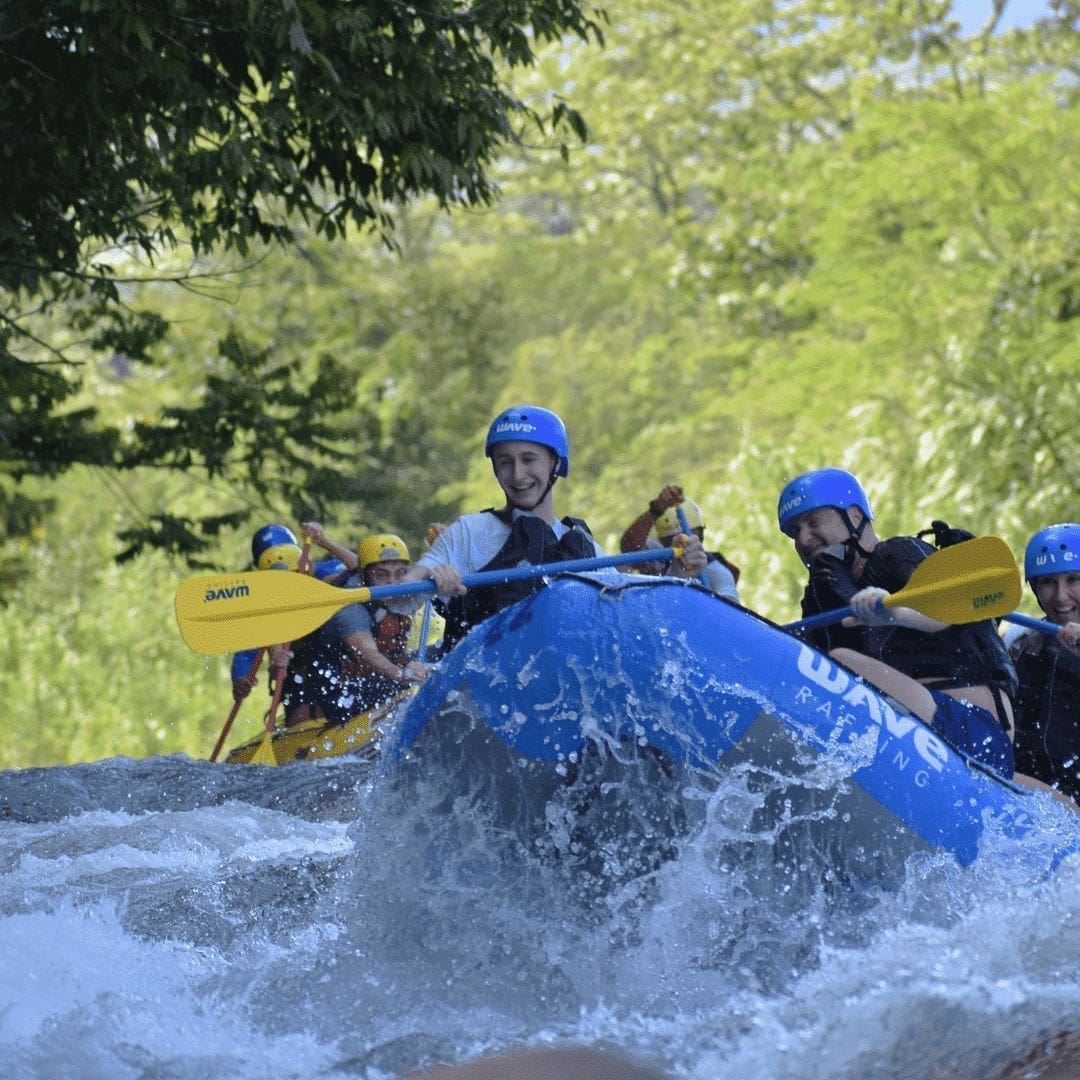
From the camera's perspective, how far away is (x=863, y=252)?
63.2 feet

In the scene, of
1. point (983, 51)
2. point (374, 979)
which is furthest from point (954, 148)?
point (374, 979)

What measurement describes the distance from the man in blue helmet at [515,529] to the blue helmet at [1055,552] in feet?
5.72

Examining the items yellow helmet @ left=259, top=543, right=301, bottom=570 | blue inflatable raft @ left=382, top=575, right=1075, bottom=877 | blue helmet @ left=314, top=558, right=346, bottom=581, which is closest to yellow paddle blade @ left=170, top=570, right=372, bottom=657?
blue inflatable raft @ left=382, top=575, right=1075, bottom=877

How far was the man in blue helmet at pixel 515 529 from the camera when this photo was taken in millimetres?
6227

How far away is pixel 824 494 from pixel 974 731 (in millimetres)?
1043

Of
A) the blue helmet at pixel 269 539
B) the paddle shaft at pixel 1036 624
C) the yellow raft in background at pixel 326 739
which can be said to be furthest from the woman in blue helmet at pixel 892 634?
the blue helmet at pixel 269 539

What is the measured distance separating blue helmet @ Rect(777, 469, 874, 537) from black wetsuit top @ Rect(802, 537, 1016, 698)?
0.18 meters

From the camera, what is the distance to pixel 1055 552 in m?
7.14

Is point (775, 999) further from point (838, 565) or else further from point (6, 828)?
point (6, 828)

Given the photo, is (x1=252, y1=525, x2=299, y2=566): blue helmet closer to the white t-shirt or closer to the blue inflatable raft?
the white t-shirt

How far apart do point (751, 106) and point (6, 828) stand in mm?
21186

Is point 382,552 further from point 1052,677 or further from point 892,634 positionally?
point 892,634

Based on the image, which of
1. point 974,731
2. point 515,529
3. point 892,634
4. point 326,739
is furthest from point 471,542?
point 326,739

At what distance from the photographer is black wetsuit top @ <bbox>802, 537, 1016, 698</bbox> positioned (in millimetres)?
6211
